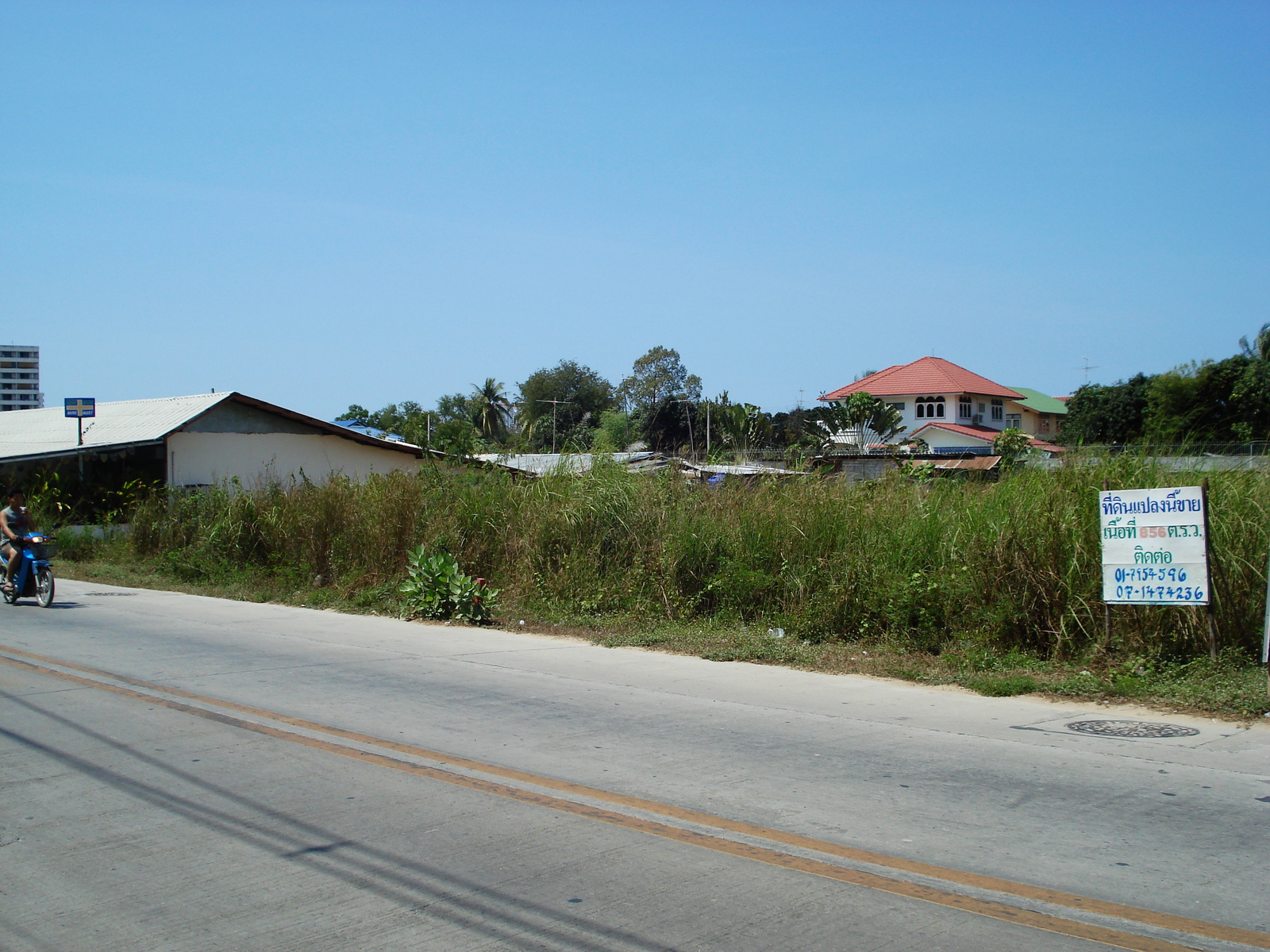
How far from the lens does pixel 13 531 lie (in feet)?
55.0

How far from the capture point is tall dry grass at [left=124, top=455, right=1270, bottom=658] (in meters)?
10.4

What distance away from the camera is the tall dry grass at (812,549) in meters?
10.4

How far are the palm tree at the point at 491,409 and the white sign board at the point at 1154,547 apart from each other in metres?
72.8

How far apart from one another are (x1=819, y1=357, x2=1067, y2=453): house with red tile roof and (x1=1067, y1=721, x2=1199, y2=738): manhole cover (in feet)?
210

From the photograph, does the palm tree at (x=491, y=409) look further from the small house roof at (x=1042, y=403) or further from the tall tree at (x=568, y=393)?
the small house roof at (x=1042, y=403)

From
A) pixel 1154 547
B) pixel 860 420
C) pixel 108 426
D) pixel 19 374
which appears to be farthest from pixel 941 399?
pixel 19 374

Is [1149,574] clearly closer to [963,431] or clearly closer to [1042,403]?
[963,431]

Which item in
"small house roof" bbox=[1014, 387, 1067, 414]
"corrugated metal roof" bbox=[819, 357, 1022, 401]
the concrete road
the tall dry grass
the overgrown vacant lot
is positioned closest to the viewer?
the concrete road

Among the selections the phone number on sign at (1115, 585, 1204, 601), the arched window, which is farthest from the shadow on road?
the arched window

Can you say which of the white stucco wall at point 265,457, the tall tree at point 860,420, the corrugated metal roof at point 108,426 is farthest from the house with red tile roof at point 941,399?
the corrugated metal roof at point 108,426

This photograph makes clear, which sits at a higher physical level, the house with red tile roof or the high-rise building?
the high-rise building

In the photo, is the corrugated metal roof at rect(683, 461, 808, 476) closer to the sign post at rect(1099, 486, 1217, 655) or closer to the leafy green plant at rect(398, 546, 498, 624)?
the leafy green plant at rect(398, 546, 498, 624)

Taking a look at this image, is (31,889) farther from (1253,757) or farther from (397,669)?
(1253,757)

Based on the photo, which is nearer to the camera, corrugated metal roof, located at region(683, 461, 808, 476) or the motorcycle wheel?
corrugated metal roof, located at region(683, 461, 808, 476)
